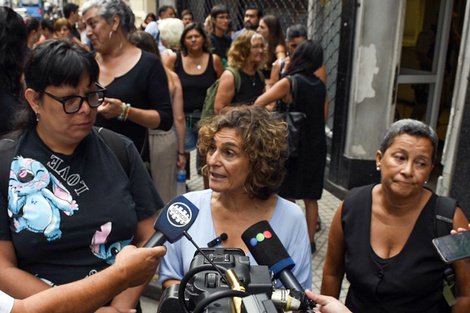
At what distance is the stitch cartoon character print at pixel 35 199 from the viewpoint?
5.99ft

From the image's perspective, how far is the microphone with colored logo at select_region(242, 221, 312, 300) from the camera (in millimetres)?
1534

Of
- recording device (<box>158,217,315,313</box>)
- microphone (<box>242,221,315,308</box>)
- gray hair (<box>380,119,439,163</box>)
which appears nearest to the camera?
recording device (<box>158,217,315,313</box>)

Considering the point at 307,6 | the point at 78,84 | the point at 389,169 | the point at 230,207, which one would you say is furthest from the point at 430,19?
the point at 78,84

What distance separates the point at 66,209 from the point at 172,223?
548 millimetres

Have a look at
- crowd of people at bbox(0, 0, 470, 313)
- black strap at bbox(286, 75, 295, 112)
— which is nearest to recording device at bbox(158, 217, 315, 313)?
crowd of people at bbox(0, 0, 470, 313)

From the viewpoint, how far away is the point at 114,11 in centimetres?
339

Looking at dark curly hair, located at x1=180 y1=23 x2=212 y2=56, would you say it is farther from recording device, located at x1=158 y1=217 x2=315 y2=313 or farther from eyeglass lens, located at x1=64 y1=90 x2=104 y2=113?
recording device, located at x1=158 y1=217 x2=315 y2=313

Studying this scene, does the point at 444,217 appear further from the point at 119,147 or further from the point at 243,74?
the point at 243,74

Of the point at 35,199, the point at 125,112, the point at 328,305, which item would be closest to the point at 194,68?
the point at 125,112

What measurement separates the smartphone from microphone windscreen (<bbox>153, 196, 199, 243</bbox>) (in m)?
1.00

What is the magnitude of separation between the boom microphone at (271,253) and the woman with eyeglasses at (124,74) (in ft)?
5.68

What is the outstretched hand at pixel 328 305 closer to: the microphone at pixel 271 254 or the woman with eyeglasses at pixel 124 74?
the microphone at pixel 271 254

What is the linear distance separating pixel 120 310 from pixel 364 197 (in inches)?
53.1

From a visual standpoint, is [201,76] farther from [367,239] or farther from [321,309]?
[321,309]
